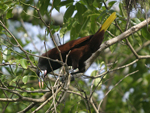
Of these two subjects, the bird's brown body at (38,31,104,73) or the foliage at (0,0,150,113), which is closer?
the foliage at (0,0,150,113)

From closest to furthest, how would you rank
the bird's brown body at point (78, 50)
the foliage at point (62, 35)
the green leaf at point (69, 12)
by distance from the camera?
the foliage at point (62, 35) → the green leaf at point (69, 12) → the bird's brown body at point (78, 50)

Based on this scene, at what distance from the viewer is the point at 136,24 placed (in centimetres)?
243

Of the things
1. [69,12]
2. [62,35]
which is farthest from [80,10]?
[62,35]

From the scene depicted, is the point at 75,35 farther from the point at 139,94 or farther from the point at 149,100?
the point at 149,100

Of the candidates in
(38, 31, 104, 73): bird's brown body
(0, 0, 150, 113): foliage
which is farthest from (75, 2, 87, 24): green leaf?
(38, 31, 104, 73): bird's brown body

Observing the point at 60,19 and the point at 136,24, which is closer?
the point at 136,24

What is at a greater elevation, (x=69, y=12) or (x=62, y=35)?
(x=69, y=12)

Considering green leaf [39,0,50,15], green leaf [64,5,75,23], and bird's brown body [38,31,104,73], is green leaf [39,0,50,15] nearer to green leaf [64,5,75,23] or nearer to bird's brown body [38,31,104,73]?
green leaf [64,5,75,23]

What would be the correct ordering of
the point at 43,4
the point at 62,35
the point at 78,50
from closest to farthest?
the point at 43,4 → the point at 62,35 → the point at 78,50

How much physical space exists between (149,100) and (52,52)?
2870mm

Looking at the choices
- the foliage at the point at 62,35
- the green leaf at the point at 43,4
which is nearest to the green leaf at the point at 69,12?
the foliage at the point at 62,35

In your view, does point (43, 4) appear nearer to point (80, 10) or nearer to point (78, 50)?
point (80, 10)

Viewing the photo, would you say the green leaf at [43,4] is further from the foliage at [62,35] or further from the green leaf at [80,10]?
the green leaf at [80,10]

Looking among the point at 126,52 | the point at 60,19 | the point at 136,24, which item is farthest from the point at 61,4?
the point at 126,52
